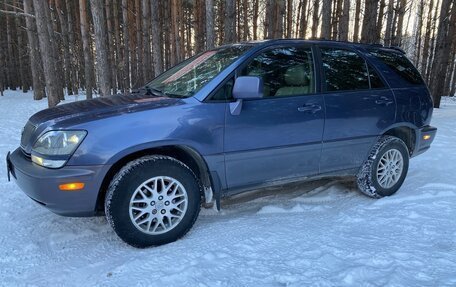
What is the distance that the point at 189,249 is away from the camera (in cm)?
303

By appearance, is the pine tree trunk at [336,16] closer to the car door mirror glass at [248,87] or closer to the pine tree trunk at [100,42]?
the pine tree trunk at [100,42]

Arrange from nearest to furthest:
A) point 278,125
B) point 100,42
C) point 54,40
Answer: point 278,125, point 100,42, point 54,40

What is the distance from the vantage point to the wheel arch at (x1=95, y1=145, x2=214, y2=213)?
301 cm

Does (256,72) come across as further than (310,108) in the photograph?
No

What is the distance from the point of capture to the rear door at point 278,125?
3.32m

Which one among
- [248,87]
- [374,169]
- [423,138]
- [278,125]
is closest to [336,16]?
[423,138]

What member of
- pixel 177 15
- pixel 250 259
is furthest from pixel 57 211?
pixel 177 15

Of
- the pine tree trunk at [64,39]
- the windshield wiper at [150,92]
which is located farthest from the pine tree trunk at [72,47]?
the windshield wiper at [150,92]

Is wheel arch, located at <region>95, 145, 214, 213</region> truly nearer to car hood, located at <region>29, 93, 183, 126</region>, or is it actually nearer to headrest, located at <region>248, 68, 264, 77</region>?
car hood, located at <region>29, 93, 183, 126</region>

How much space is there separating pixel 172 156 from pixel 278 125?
106 centimetres

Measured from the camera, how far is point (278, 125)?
136 inches

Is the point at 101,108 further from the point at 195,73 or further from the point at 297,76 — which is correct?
the point at 297,76

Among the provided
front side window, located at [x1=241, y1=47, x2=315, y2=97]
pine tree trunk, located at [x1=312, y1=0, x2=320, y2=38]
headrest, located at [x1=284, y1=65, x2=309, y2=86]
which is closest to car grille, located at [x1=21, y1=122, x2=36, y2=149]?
front side window, located at [x1=241, y1=47, x2=315, y2=97]

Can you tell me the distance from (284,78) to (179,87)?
3.53ft
